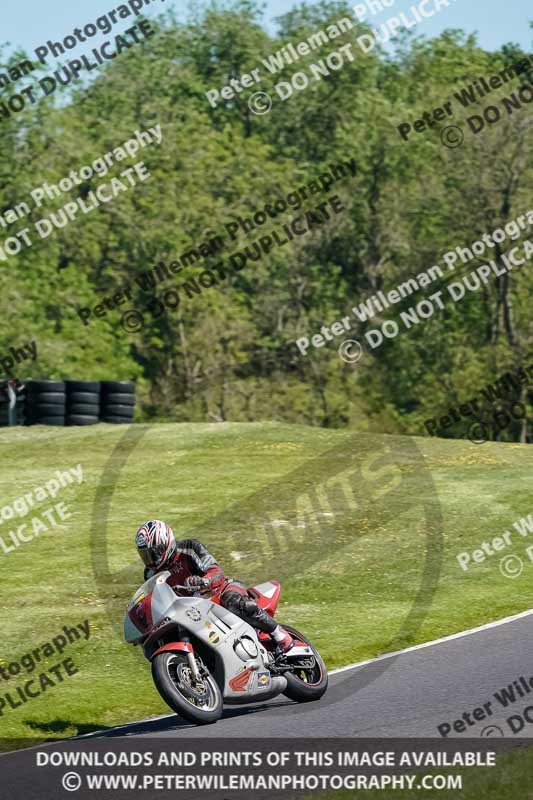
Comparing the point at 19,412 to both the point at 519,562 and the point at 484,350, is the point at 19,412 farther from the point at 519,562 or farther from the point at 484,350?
the point at 484,350

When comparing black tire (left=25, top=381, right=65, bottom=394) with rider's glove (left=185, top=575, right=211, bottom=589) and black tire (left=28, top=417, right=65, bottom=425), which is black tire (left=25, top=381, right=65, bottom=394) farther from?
rider's glove (left=185, top=575, right=211, bottom=589)

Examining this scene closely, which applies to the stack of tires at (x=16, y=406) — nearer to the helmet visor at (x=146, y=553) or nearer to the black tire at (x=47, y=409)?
the black tire at (x=47, y=409)

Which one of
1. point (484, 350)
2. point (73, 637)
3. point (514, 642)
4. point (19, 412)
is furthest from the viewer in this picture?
point (484, 350)

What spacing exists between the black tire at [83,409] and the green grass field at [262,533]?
0.47m

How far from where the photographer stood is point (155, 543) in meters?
10.2

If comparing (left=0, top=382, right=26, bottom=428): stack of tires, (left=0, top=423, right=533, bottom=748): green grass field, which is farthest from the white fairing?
(left=0, top=382, right=26, bottom=428): stack of tires

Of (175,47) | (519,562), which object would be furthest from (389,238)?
(519,562)

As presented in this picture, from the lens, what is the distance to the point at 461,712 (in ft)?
33.8

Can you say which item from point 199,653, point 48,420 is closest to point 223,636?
point 199,653

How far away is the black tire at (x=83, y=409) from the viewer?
2814cm

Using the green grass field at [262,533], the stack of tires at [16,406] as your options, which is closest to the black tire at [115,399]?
the green grass field at [262,533]

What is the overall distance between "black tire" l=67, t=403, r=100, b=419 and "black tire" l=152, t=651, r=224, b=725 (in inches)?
733

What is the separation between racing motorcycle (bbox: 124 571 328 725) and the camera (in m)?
9.74

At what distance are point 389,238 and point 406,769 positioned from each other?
46.4 meters
